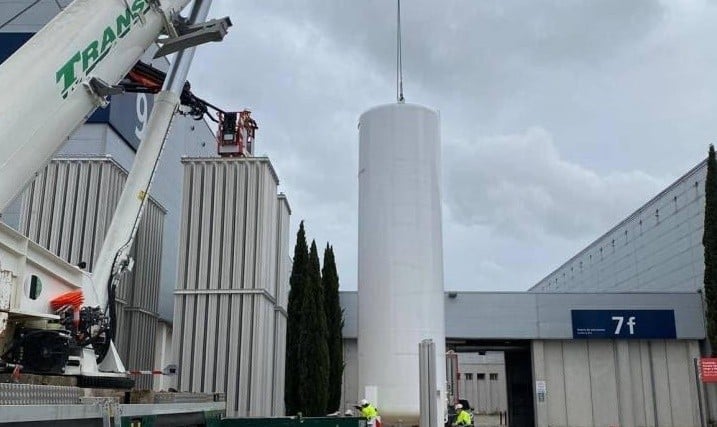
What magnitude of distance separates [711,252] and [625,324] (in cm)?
422

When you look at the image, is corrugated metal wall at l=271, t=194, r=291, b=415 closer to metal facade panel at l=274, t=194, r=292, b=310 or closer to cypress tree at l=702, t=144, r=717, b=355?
metal facade panel at l=274, t=194, r=292, b=310

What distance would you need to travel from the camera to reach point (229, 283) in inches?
610

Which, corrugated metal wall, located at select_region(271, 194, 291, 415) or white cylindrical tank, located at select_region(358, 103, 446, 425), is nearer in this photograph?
corrugated metal wall, located at select_region(271, 194, 291, 415)

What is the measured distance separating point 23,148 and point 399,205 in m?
12.6

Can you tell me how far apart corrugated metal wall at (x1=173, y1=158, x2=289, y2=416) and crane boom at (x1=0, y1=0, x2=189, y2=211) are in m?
8.01

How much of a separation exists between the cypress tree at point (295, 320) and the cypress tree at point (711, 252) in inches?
593

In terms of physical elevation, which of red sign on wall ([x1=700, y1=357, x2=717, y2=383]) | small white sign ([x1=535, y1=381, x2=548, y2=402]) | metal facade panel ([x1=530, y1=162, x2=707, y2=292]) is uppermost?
metal facade panel ([x1=530, y1=162, x2=707, y2=292])

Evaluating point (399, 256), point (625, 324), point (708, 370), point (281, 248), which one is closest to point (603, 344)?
point (625, 324)

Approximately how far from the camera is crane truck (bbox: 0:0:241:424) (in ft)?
20.2

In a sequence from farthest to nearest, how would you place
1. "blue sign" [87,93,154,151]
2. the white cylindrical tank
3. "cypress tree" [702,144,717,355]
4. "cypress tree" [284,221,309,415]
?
"cypress tree" [702,144,717,355]
"cypress tree" [284,221,309,415]
"blue sign" [87,93,154,151]
the white cylindrical tank

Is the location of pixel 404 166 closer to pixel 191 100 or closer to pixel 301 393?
pixel 191 100

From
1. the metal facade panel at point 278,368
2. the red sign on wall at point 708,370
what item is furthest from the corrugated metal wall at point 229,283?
the red sign on wall at point 708,370

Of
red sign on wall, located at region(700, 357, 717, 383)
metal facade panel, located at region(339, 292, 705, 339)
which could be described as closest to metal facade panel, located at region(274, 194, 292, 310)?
metal facade panel, located at region(339, 292, 705, 339)

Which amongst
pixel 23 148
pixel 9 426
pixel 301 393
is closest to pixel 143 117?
pixel 301 393
